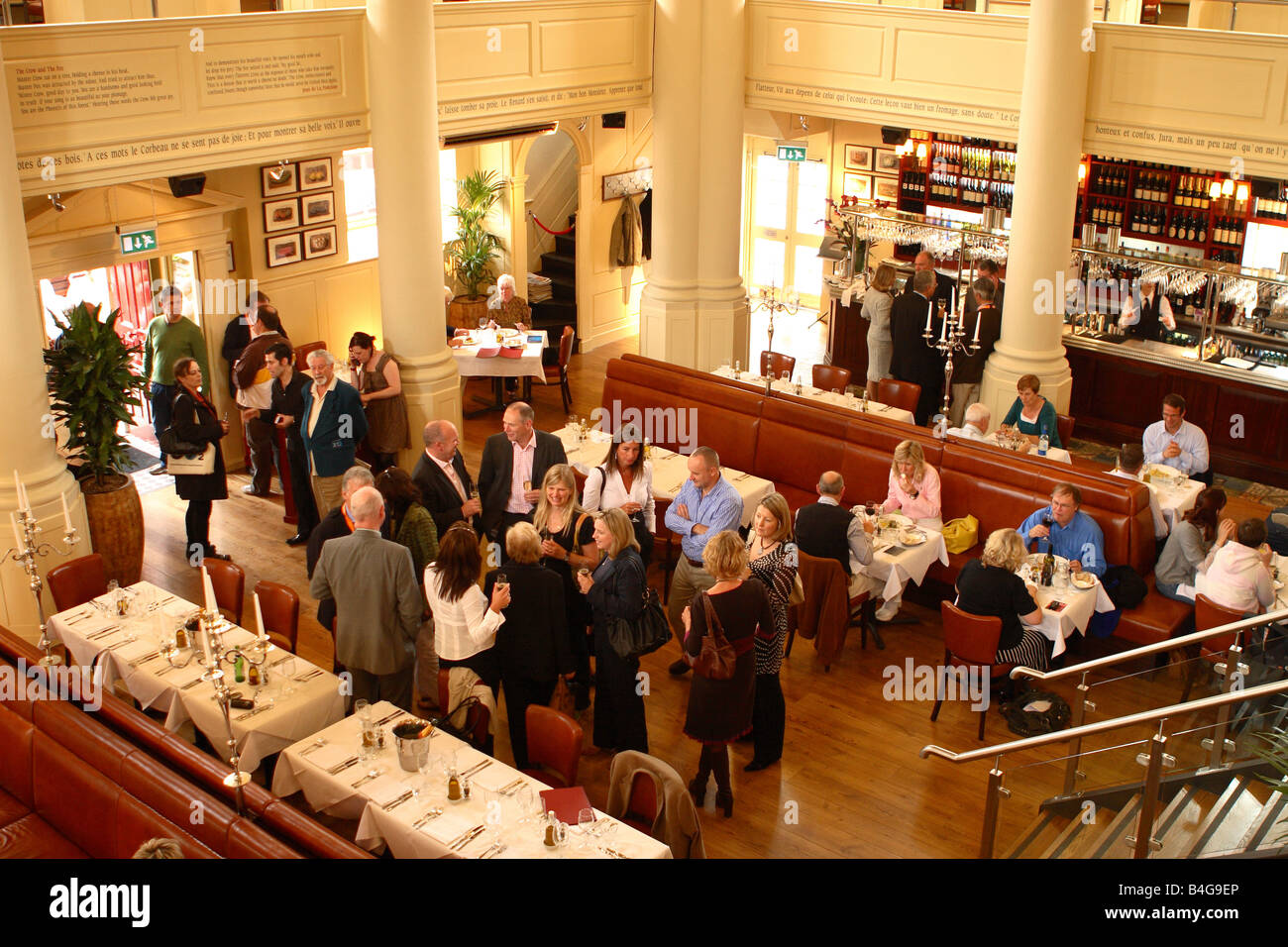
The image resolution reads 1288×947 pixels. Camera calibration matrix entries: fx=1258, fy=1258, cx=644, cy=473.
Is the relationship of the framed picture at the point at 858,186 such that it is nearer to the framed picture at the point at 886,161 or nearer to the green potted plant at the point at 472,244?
the framed picture at the point at 886,161

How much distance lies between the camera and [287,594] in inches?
260

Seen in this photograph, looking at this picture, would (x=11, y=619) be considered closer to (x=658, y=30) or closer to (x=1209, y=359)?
(x=658, y=30)

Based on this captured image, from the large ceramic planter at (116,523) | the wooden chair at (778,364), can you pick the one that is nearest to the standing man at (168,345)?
the large ceramic planter at (116,523)

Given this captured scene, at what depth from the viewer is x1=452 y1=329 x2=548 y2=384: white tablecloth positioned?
11.1m

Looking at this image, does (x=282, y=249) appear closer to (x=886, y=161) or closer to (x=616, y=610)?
(x=616, y=610)

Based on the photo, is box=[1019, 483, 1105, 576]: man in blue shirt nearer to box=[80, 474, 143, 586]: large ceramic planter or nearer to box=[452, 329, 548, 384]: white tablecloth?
box=[452, 329, 548, 384]: white tablecloth

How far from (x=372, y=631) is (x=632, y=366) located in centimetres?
461

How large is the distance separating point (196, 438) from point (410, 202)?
7.72 feet

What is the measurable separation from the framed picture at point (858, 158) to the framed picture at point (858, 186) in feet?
0.27

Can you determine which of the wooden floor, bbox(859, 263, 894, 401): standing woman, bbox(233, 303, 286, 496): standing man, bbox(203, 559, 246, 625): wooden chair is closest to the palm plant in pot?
the wooden floor

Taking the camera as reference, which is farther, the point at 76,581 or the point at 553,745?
the point at 76,581

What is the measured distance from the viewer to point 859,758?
6.82m

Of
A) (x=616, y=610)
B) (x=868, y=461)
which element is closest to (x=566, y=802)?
(x=616, y=610)

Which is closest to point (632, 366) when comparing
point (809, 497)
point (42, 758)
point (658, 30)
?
point (809, 497)
